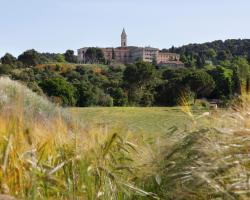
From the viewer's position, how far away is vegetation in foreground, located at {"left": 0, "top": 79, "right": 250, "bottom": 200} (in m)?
2.86

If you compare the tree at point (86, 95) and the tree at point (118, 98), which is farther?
the tree at point (118, 98)

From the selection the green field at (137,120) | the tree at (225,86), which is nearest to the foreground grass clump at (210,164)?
the green field at (137,120)

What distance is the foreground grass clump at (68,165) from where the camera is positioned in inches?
120

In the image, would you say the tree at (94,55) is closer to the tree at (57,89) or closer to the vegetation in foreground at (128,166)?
the tree at (57,89)

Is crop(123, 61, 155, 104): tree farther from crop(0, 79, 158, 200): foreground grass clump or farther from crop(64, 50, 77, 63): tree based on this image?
crop(64, 50, 77, 63): tree

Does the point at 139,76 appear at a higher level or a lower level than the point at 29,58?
lower

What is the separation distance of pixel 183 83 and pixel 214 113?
69.0 feet

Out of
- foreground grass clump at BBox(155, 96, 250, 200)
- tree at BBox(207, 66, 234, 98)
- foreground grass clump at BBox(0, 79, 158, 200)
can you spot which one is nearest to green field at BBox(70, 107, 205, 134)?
foreground grass clump at BBox(0, 79, 158, 200)

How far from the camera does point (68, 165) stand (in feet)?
11.5

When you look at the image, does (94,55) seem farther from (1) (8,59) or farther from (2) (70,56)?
(1) (8,59)

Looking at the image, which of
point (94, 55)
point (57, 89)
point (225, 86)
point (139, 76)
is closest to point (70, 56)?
point (94, 55)

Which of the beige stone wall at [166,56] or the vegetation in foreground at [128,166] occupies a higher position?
the vegetation in foreground at [128,166]

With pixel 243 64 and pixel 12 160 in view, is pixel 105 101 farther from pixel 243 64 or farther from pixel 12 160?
pixel 12 160

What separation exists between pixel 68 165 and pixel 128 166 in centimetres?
42
